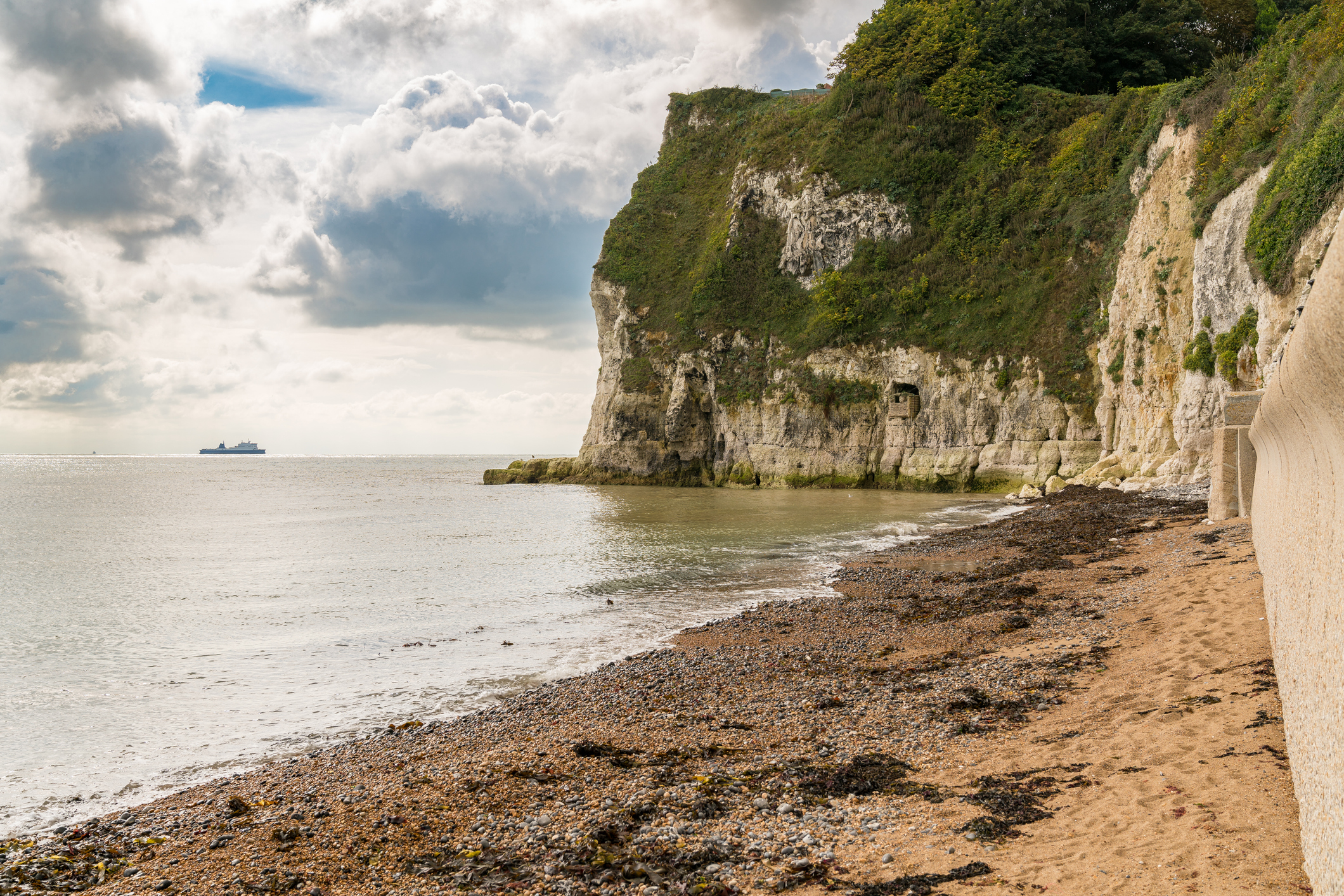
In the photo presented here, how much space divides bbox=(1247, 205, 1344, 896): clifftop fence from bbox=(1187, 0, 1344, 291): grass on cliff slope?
1623cm

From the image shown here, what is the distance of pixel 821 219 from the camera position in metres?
51.3

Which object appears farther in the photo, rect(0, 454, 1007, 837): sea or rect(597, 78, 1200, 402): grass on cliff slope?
rect(597, 78, 1200, 402): grass on cliff slope

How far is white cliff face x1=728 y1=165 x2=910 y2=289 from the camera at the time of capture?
49.7 meters

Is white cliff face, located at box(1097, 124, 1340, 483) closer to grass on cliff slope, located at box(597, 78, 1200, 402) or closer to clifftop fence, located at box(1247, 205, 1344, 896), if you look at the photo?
grass on cliff slope, located at box(597, 78, 1200, 402)

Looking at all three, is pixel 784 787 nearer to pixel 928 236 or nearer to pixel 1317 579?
pixel 1317 579

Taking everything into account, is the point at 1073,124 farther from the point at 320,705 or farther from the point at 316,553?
the point at 320,705

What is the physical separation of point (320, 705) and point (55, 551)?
2286cm

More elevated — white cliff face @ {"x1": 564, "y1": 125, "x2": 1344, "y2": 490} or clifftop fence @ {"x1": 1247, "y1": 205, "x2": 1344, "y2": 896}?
white cliff face @ {"x1": 564, "y1": 125, "x2": 1344, "y2": 490}

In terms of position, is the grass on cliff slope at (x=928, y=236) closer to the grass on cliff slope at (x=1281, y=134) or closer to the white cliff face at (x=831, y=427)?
the white cliff face at (x=831, y=427)

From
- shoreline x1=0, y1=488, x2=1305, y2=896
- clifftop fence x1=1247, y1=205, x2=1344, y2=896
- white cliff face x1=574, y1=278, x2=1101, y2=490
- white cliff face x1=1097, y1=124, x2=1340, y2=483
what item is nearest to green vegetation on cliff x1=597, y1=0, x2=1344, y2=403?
white cliff face x1=574, y1=278, x2=1101, y2=490

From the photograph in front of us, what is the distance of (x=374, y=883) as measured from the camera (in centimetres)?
475

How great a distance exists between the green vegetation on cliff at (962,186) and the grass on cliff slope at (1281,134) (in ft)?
8.87

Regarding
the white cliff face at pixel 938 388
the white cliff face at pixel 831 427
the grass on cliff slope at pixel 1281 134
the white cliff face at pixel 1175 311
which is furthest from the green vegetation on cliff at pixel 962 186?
the grass on cliff slope at pixel 1281 134

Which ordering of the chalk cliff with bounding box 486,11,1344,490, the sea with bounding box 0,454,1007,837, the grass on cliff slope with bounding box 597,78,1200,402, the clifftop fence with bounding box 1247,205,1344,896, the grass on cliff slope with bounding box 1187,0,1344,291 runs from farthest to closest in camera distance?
the grass on cliff slope with bounding box 597,78,1200,402
the chalk cliff with bounding box 486,11,1344,490
the grass on cliff slope with bounding box 1187,0,1344,291
the sea with bounding box 0,454,1007,837
the clifftop fence with bounding box 1247,205,1344,896
